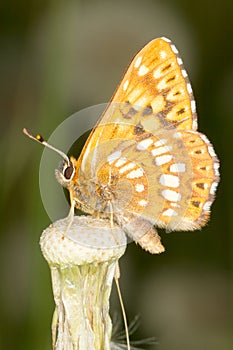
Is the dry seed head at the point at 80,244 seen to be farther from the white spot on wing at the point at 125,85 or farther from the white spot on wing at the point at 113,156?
the white spot on wing at the point at 125,85

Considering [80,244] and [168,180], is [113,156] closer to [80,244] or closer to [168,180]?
[168,180]

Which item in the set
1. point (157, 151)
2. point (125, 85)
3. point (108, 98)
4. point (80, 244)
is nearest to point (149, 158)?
point (157, 151)

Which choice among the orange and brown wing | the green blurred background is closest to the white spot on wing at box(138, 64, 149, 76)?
the orange and brown wing

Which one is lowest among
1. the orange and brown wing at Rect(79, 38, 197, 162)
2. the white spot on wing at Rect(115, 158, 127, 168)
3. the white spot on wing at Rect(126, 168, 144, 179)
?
the white spot on wing at Rect(126, 168, 144, 179)

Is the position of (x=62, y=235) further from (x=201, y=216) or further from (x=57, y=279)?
(x=201, y=216)

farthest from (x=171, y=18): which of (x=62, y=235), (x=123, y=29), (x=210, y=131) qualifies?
(x=62, y=235)

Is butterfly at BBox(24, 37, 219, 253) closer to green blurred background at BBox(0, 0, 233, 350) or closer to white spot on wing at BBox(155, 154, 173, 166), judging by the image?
white spot on wing at BBox(155, 154, 173, 166)
